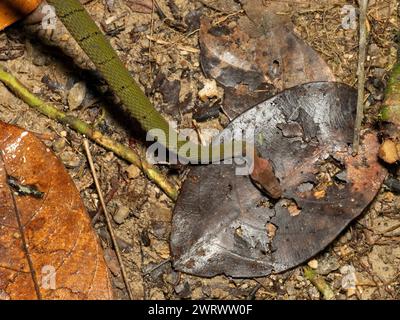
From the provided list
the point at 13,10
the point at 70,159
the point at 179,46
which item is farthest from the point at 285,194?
the point at 13,10

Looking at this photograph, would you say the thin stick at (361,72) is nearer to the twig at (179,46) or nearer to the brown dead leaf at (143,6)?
the twig at (179,46)

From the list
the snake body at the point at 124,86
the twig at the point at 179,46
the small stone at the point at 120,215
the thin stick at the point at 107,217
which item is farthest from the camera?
the twig at the point at 179,46

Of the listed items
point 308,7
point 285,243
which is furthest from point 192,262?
point 308,7

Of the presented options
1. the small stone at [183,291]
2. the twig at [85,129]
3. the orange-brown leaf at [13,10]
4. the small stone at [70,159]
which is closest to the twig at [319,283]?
the small stone at [183,291]

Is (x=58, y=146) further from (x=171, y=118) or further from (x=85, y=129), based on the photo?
(x=171, y=118)

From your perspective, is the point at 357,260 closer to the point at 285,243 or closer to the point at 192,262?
the point at 285,243

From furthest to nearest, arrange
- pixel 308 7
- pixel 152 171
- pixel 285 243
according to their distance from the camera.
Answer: pixel 308 7, pixel 152 171, pixel 285 243
